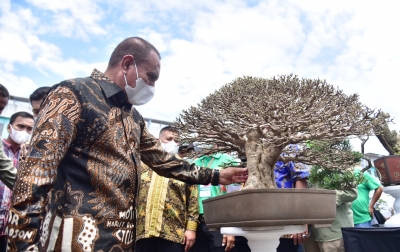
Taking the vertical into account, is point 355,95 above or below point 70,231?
above

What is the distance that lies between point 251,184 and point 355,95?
31.0 inches

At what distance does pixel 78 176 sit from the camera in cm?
108

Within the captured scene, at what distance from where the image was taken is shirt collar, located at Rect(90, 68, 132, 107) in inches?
49.4

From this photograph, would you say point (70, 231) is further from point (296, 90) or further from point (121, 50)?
point (296, 90)

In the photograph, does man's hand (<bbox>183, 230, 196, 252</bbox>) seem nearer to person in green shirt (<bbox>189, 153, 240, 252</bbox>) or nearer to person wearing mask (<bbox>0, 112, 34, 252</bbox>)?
person in green shirt (<bbox>189, 153, 240, 252</bbox>)

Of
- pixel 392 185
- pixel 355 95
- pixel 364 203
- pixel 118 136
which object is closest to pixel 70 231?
pixel 118 136

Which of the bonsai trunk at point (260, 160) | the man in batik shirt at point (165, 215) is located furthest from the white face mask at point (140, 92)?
the man in batik shirt at point (165, 215)

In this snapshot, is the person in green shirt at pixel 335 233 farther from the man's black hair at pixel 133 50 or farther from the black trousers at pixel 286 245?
the man's black hair at pixel 133 50

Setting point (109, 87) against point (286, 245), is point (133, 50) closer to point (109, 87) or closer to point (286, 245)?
point (109, 87)

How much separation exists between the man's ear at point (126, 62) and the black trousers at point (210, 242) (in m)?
1.82

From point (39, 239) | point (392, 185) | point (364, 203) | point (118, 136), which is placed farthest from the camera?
point (364, 203)

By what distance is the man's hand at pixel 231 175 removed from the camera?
5.40 ft

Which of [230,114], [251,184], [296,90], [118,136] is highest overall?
[296,90]

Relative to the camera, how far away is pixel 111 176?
1.12m
